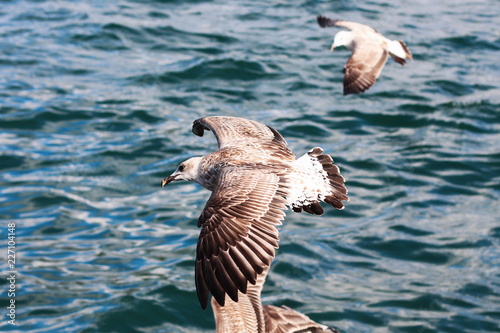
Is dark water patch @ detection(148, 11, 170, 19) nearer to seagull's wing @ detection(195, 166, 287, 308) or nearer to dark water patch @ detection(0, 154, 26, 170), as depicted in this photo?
dark water patch @ detection(0, 154, 26, 170)

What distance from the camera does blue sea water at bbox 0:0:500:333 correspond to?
8.65 meters

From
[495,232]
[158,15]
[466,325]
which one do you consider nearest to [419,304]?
[466,325]

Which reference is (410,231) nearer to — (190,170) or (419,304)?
(419,304)

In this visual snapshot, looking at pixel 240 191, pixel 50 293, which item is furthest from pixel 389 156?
pixel 240 191

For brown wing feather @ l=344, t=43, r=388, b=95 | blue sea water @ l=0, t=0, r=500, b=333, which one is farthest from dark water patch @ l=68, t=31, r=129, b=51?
brown wing feather @ l=344, t=43, r=388, b=95

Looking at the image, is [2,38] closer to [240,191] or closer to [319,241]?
[319,241]

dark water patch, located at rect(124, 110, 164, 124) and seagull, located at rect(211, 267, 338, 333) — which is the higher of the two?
seagull, located at rect(211, 267, 338, 333)

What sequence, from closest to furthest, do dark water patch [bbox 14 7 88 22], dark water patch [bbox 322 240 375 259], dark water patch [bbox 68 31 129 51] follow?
dark water patch [bbox 322 240 375 259] → dark water patch [bbox 68 31 129 51] → dark water patch [bbox 14 7 88 22]

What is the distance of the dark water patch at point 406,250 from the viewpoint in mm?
9523

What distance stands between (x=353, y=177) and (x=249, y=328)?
5.13m

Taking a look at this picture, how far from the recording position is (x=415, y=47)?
50.4 feet

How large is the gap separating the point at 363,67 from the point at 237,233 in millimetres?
5065

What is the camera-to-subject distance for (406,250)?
9.66 metres

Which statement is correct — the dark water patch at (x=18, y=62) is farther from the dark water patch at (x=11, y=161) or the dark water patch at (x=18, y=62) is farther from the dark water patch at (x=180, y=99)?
the dark water patch at (x=11, y=161)
